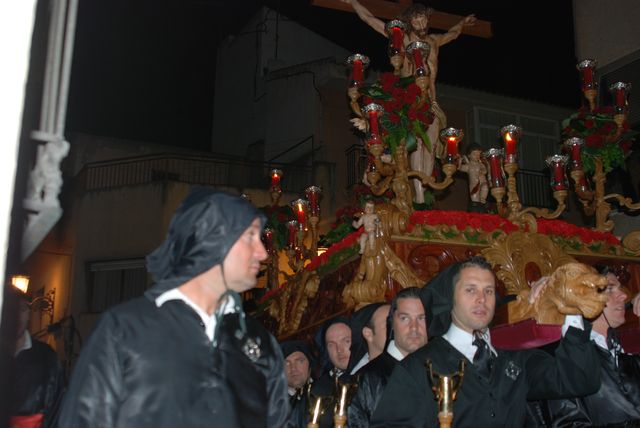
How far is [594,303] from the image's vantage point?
360cm

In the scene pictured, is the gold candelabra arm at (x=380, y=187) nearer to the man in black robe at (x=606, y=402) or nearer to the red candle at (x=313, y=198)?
the red candle at (x=313, y=198)

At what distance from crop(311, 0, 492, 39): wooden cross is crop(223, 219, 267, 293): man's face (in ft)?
23.4

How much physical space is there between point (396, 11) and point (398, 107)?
106 inches

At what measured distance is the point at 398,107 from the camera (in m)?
7.50

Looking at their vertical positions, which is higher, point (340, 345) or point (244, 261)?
point (244, 261)

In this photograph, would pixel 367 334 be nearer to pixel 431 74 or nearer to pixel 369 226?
pixel 369 226

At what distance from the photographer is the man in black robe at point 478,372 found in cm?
384

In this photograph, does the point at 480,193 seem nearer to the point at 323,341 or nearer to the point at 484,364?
the point at 323,341

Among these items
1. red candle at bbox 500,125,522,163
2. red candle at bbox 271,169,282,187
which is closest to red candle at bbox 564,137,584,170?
red candle at bbox 500,125,522,163

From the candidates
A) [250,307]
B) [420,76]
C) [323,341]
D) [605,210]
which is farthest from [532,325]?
[250,307]

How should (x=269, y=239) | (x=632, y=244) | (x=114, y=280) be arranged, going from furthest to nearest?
(x=114, y=280) < (x=269, y=239) < (x=632, y=244)

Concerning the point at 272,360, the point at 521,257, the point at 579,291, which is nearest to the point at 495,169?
the point at 521,257

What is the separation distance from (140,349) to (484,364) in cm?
211

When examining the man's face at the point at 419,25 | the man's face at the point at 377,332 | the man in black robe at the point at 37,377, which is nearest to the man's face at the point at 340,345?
the man's face at the point at 377,332
